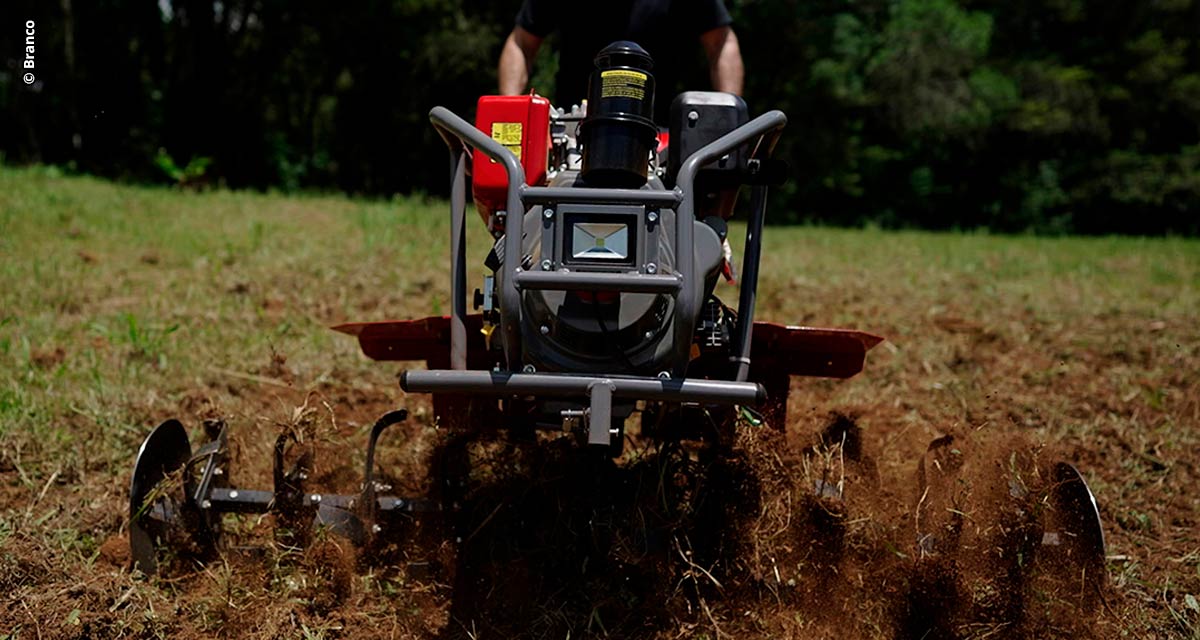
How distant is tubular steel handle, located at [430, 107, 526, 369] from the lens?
2.51m

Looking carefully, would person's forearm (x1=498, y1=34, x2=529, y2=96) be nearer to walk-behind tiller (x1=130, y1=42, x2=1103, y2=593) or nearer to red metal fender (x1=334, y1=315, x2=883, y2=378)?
walk-behind tiller (x1=130, y1=42, x2=1103, y2=593)

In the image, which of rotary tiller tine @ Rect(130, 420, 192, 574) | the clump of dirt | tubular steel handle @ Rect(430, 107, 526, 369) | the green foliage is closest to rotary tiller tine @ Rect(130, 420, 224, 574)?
rotary tiller tine @ Rect(130, 420, 192, 574)

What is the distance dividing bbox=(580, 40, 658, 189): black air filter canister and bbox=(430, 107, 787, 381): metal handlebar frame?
0.15 meters

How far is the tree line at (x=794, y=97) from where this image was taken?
19547 mm

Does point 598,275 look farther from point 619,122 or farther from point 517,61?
point 517,61

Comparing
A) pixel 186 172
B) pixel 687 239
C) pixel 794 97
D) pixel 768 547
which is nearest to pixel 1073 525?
pixel 768 547

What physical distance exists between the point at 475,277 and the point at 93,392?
3513 millimetres

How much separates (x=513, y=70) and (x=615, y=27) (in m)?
0.46

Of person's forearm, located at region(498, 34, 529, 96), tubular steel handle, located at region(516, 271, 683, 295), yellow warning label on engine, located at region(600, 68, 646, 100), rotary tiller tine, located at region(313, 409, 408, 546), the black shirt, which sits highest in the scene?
the black shirt

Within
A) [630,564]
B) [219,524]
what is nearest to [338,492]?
[219,524]

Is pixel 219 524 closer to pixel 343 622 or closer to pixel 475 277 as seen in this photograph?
pixel 343 622

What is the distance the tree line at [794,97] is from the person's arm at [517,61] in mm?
13018

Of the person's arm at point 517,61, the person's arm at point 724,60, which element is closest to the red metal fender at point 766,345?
the person's arm at point 517,61

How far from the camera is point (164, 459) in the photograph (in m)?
3.38
